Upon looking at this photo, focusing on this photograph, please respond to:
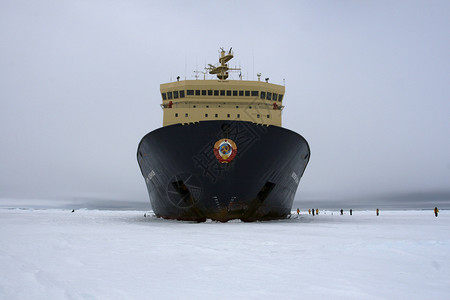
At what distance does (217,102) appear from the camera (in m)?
21.1

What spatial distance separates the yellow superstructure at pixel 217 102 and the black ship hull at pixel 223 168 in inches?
231

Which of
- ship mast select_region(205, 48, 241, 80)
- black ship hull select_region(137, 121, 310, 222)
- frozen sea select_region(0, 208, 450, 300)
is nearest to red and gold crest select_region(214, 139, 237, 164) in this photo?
black ship hull select_region(137, 121, 310, 222)

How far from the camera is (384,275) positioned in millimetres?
4184

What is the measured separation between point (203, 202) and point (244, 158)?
2.76 meters

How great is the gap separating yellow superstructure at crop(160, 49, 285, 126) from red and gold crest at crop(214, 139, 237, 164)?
7.02 m

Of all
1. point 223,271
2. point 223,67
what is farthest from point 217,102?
point 223,271

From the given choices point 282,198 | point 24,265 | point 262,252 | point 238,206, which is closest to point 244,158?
point 238,206

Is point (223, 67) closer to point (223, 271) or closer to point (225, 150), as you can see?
point (225, 150)

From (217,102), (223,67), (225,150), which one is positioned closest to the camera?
(225,150)

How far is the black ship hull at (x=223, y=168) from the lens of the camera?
13.8m

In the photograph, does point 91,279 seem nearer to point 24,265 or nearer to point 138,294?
point 138,294

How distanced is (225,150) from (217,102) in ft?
26.6

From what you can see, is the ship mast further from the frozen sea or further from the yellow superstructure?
the frozen sea

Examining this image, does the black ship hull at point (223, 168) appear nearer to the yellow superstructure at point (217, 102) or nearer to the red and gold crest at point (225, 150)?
the red and gold crest at point (225, 150)
